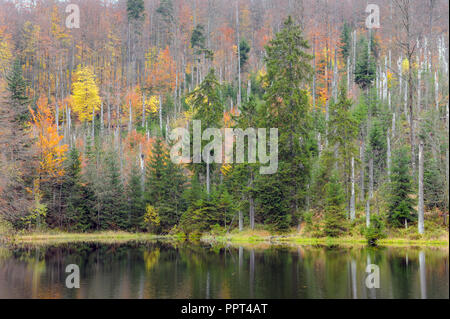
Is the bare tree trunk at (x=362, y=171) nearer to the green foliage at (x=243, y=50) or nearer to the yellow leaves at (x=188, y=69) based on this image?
the green foliage at (x=243, y=50)

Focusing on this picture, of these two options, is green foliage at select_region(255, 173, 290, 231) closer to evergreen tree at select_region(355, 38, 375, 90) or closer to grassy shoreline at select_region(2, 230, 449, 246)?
grassy shoreline at select_region(2, 230, 449, 246)

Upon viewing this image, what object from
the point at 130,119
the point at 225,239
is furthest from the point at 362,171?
the point at 130,119

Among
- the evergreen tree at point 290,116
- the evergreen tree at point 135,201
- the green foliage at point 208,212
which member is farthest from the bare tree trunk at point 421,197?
the evergreen tree at point 135,201

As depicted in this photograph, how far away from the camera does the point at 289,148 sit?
120 feet

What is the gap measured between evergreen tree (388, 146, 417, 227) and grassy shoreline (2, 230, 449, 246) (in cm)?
150

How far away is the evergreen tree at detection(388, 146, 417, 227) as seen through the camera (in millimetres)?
28719

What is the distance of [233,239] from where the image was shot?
37219mm

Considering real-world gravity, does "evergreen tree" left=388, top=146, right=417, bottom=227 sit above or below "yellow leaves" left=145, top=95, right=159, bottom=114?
below

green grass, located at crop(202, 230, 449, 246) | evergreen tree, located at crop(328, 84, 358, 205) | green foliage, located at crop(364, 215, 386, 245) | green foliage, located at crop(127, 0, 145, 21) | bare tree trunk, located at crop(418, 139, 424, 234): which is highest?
green foliage, located at crop(127, 0, 145, 21)

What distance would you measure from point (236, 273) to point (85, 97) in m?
48.1

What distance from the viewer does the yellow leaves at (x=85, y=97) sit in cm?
6206

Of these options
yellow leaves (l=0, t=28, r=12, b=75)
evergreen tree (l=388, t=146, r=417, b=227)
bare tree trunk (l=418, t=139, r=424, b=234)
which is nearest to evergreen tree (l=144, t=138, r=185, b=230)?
evergreen tree (l=388, t=146, r=417, b=227)
